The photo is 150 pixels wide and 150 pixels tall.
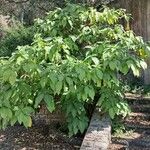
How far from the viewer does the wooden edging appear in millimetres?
4844

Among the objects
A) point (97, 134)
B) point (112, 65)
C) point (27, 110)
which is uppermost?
point (112, 65)

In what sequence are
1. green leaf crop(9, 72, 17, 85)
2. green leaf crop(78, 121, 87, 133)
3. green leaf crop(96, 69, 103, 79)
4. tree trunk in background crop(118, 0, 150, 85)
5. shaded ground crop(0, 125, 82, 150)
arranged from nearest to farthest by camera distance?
green leaf crop(9, 72, 17, 85) → green leaf crop(96, 69, 103, 79) → green leaf crop(78, 121, 87, 133) → shaded ground crop(0, 125, 82, 150) → tree trunk in background crop(118, 0, 150, 85)

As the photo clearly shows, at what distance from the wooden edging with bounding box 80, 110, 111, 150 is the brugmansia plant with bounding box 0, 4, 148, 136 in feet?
0.44

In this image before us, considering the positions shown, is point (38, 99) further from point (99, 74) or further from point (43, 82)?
point (99, 74)

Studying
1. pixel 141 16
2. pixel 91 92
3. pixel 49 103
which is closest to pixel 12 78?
pixel 49 103

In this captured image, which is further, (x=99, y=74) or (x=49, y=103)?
(x=99, y=74)

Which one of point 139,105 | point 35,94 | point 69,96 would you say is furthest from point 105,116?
point 139,105

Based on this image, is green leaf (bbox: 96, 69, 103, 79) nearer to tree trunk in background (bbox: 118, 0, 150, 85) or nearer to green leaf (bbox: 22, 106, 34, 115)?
green leaf (bbox: 22, 106, 34, 115)

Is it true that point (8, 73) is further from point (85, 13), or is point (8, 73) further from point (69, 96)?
point (85, 13)

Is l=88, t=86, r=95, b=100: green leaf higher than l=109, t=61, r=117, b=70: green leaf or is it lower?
lower

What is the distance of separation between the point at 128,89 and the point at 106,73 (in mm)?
4685

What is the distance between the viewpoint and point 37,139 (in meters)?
6.12

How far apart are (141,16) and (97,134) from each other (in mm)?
6151

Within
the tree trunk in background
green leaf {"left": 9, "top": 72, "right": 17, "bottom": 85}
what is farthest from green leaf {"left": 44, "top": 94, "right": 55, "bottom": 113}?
the tree trunk in background
